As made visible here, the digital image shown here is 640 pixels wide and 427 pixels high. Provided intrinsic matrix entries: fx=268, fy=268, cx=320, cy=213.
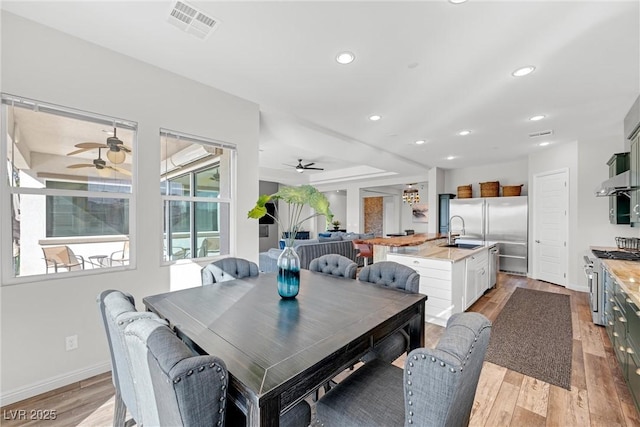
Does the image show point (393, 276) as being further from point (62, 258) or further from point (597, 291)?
point (597, 291)

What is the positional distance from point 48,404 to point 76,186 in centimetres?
163

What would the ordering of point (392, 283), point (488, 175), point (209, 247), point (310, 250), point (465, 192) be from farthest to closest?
1. point (488, 175)
2. point (465, 192)
3. point (310, 250)
4. point (209, 247)
5. point (392, 283)

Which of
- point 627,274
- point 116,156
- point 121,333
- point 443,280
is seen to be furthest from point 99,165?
point 627,274

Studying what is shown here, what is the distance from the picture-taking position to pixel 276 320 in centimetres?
141

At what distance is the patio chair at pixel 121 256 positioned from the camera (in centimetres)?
239

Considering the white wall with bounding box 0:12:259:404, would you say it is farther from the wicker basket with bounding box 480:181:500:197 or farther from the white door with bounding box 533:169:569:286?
the wicker basket with bounding box 480:181:500:197

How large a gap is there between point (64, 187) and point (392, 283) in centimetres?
275

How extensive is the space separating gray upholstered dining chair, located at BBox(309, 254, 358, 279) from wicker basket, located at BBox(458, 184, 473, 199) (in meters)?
5.82

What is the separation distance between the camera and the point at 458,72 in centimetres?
259

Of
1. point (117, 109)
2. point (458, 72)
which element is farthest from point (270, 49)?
point (458, 72)

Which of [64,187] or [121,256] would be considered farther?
[121,256]

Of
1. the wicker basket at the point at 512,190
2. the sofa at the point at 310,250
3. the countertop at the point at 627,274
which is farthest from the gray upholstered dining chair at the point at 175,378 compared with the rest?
the wicker basket at the point at 512,190

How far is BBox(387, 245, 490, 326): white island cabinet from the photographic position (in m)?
3.20

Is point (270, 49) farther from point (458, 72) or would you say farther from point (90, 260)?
point (90, 260)
